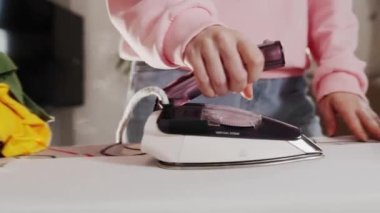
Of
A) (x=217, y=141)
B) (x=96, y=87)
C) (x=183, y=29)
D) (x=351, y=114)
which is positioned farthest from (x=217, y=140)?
(x=96, y=87)

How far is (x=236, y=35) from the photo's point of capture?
51cm

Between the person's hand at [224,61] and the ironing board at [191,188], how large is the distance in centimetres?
8

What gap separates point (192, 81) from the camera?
1.88 feet

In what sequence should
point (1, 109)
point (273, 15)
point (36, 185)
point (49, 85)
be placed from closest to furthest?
1. point (36, 185)
2. point (1, 109)
3. point (273, 15)
4. point (49, 85)

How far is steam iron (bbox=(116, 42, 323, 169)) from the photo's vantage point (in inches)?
18.2

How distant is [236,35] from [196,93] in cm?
10

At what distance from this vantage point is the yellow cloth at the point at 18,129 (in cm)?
52

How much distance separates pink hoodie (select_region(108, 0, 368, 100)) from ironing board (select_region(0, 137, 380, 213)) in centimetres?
18

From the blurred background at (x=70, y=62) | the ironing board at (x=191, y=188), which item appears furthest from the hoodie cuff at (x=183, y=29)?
the blurred background at (x=70, y=62)

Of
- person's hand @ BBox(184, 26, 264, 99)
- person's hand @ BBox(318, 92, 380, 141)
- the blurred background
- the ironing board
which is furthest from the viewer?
the blurred background

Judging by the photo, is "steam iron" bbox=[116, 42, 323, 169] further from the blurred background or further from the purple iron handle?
the blurred background

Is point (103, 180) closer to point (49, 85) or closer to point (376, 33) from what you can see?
point (49, 85)

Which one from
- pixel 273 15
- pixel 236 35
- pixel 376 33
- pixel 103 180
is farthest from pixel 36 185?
pixel 376 33

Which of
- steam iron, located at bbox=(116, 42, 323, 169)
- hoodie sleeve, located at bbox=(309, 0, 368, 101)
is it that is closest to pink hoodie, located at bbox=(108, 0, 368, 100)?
hoodie sleeve, located at bbox=(309, 0, 368, 101)
